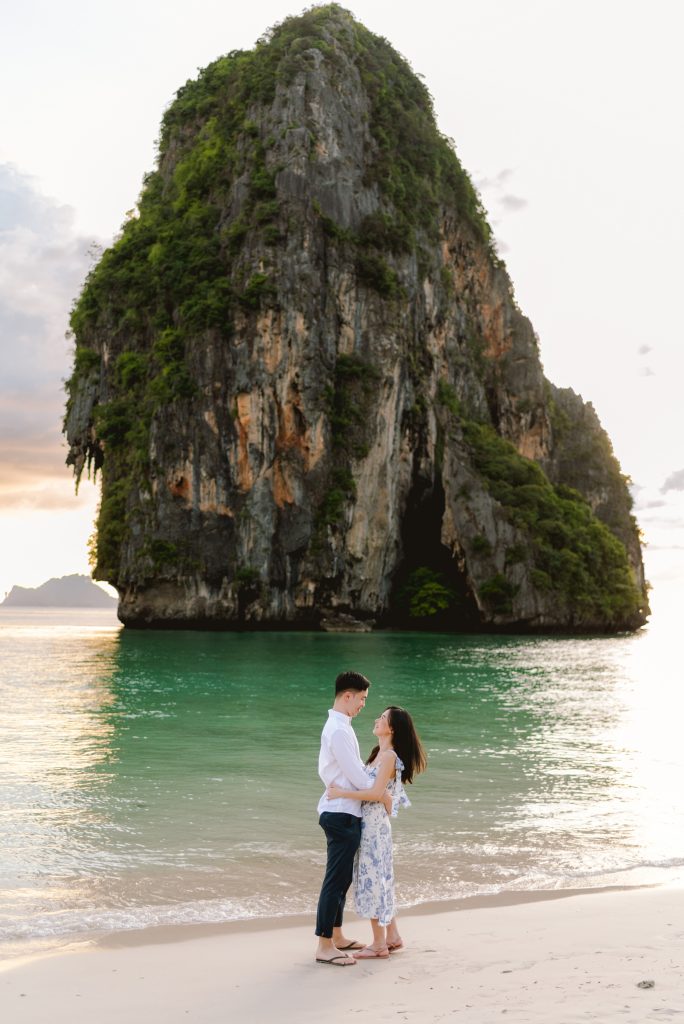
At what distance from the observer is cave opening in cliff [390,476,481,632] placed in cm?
5616

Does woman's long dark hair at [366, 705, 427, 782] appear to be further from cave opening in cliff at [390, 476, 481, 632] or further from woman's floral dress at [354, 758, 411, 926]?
cave opening in cliff at [390, 476, 481, 632]

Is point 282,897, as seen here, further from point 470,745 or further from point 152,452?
point 152,452

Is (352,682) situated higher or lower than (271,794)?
higher

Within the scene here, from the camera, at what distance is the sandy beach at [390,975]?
4547 millimetres

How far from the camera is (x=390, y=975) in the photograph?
5.20 meters

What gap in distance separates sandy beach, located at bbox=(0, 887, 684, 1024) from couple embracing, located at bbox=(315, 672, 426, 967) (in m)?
0.22

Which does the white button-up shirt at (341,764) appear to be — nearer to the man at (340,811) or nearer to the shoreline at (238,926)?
the man at (340,811)

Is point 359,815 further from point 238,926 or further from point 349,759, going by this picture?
point 238,926

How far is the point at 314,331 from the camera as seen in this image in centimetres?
5306

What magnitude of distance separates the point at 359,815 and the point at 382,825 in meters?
0.15

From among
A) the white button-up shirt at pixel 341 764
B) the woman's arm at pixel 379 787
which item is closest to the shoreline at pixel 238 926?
the white button-up shirt at pixel 341 764

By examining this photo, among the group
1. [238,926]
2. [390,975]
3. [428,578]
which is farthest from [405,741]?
[428,578]

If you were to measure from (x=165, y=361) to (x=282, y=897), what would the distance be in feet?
164

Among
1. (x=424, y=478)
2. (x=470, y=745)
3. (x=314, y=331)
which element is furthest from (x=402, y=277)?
(x=470, y=745)
